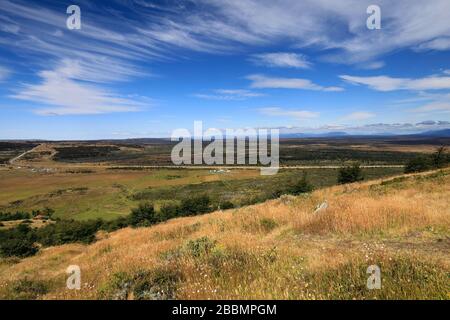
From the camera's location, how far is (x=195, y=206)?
4734 cm

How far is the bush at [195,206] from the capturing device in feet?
153

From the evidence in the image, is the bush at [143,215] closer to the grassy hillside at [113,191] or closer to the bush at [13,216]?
the grassy hillside at [113,191]

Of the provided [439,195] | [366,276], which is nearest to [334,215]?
[366,276]

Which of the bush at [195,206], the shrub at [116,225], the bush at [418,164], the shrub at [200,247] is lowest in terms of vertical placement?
the shrub at [116,225]

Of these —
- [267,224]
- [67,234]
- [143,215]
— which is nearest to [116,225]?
[143,215]

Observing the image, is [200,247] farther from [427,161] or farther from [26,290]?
[427,161]

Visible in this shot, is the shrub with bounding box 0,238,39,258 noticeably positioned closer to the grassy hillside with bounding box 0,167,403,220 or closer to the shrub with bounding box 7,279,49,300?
the shrub with bounding box 7,279,49,300

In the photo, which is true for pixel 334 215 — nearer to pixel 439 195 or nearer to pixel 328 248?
pixel 328 248

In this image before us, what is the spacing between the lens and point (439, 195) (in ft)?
43.2

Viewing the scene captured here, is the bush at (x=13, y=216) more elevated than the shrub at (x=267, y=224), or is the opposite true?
the shrub at (x=267, y=224)

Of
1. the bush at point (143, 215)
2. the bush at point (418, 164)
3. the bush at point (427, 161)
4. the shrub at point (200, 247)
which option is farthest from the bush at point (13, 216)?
the bush at point (427, 161)

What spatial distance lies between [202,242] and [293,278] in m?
3.43

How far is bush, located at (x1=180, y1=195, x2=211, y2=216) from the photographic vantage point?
153ft

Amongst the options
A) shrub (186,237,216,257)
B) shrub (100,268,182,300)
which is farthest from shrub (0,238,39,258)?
shrub (100,268,182,300)
